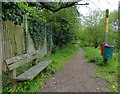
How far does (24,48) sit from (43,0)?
2648 mm

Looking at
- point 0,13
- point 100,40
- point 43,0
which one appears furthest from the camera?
point 100,40

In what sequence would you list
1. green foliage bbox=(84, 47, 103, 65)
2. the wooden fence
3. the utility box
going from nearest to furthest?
1. the wooden fence
2. the utility box
3. green foliage bbox=(84, 47, 103, 65)

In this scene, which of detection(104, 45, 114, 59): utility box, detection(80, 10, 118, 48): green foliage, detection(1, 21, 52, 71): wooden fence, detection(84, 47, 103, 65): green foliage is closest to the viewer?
detection(1, 21, 52, 71): wooden fence

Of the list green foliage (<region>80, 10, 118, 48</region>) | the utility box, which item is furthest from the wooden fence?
green foliage (<region>80, 10, 118, 48</region>)

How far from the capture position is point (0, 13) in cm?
315

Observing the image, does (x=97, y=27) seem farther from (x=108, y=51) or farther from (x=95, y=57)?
(x=108, y=51)

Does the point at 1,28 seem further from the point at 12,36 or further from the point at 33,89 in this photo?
the point at 33,89

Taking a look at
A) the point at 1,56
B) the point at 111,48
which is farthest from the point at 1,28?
the point at 111,48

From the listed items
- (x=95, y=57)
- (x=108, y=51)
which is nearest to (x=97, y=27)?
(x=95, y=57)

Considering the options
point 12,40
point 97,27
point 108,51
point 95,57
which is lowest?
point 95,57

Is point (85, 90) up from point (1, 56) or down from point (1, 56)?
down

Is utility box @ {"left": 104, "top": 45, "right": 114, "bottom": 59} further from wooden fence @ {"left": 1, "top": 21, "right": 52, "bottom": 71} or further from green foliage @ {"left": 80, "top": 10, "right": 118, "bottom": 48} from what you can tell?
green foliage @ {"left": 80, "top": 10, "right": 118, "bottom": 48}

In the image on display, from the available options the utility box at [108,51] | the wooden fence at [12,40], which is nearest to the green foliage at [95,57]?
the utility box at [108,51]

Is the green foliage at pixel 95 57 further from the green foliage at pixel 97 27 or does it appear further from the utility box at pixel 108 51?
the green foliage at pixel 97 27
